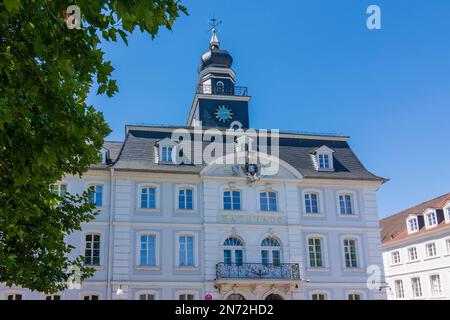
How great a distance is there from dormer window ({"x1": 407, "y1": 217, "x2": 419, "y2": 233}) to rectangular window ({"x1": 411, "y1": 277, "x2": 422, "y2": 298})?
417cm

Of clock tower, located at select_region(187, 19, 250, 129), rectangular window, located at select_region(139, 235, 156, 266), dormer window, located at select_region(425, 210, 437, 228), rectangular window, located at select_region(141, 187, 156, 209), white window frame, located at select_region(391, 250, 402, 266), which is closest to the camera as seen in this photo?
rectangular window, located at select_region(139, 235, 156, 266)

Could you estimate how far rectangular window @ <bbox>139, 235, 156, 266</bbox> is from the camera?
2855 cm

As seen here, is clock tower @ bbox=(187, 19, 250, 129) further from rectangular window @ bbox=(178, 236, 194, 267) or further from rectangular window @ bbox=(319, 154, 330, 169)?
rectangular window @ bbox=(178, 236, 194, 267)

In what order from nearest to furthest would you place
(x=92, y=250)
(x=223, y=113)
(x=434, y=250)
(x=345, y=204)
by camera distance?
1. (x=92, y=250)
2. (x=345, y=204)
3. (x=223, y=113)
4. (x=434, y=250)

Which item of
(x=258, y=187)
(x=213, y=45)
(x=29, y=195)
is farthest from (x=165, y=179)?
(x=29, y=195)

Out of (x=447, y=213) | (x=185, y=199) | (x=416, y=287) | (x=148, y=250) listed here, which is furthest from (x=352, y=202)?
(x=416, y=287)

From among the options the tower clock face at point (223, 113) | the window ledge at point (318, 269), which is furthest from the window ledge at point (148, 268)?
the tower clock face at point (223, 113)

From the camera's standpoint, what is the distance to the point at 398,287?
4497 centimetres

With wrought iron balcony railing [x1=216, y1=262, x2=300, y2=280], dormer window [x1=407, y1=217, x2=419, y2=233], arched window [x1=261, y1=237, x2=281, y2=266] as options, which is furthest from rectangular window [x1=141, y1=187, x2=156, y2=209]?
dormer window [x1=407, y1=217, x2=419, y2=233]

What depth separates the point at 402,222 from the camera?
4691 centimetres

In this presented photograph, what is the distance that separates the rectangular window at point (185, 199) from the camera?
30000 mm

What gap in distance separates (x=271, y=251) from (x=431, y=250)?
→ 1772cm

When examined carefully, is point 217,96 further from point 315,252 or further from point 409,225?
point 409,225
